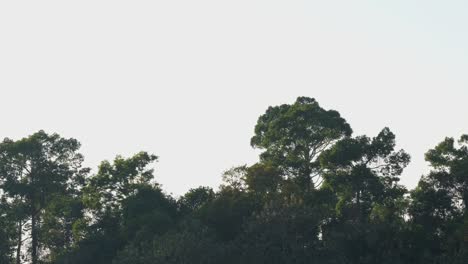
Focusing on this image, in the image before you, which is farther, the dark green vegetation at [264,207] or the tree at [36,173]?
the tree at [36,173]

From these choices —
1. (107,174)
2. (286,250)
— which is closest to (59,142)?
(107,174)

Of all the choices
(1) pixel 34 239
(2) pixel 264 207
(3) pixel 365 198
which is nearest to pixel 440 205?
(3) pixel 365 198

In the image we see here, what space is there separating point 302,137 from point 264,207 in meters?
17.5

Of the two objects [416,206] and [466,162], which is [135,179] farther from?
[466,162]

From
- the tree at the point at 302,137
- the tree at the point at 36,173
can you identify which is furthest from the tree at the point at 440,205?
the tree at the point at 36,173

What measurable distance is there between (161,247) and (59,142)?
29.6 m

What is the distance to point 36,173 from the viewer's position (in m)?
82.4

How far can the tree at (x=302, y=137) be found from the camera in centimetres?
7850

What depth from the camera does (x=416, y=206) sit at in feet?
218

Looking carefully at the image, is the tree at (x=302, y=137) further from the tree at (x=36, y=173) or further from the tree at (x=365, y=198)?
the tree at (x=36, y=173)

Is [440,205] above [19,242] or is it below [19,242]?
below

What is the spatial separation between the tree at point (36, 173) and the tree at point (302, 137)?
25.0 metres

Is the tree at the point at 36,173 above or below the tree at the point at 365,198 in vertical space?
above

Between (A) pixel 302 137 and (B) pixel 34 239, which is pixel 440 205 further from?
(B) pixel 34 239
